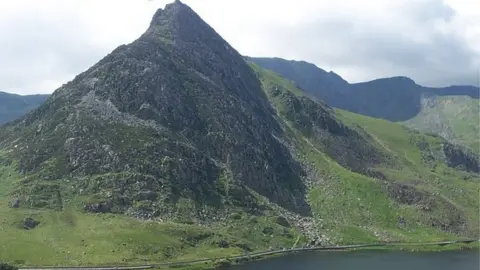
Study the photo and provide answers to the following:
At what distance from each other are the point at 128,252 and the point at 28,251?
35.1 meters

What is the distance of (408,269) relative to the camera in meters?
198

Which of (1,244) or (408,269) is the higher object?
(1,244)

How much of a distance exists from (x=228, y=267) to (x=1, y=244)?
8308 cm

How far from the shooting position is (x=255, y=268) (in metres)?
190

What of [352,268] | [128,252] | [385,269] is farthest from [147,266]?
[385,269]

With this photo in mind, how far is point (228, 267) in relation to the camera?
195750 millimetres

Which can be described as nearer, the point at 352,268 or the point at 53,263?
the point at 53,263

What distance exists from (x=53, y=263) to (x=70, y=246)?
1597 cm

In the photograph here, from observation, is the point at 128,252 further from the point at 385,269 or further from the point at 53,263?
the point at 385,269

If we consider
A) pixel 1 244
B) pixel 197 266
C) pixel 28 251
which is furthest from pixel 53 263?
pixel 197 266

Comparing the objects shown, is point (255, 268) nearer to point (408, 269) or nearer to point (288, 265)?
point (288, 265)

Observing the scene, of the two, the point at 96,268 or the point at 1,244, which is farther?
the point at 1,244

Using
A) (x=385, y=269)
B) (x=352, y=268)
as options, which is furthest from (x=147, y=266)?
(x=385, y=269)

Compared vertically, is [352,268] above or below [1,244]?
below
